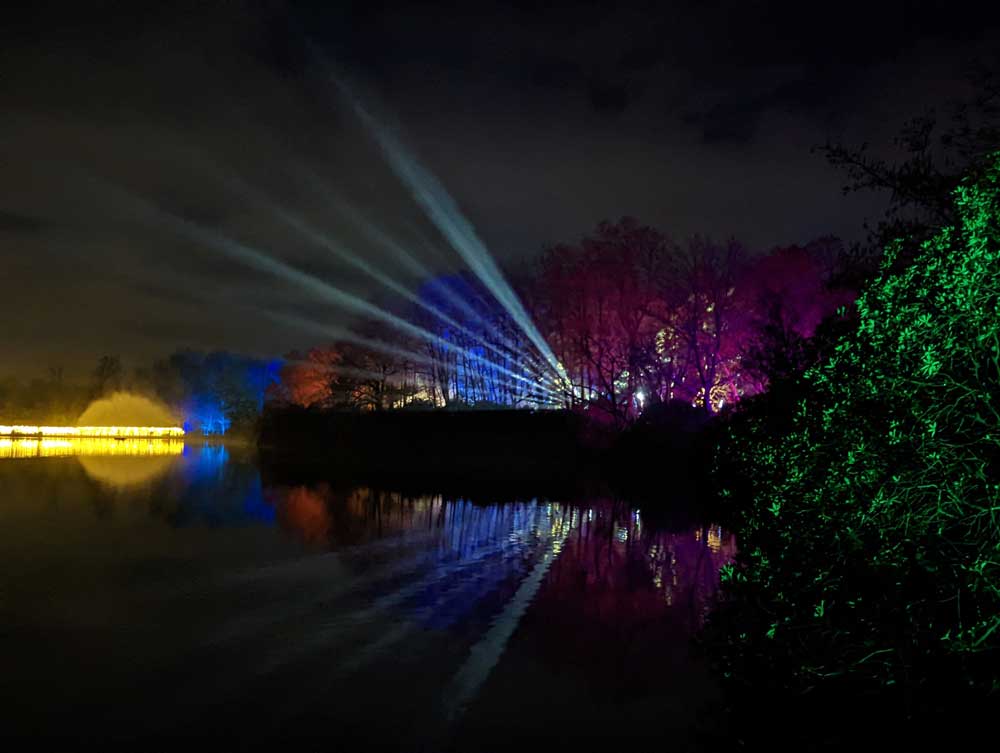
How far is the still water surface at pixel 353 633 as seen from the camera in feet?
21.5

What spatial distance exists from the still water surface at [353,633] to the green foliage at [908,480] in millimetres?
1512

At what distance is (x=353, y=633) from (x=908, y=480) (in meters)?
6.36

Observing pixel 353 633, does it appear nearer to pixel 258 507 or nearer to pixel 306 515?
pixel 306 515

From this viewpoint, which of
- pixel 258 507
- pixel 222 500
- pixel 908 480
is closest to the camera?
pixel 908 480

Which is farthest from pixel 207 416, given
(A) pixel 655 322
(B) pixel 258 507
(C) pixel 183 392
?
(B) pixel 258 507

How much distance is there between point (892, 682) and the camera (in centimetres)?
631

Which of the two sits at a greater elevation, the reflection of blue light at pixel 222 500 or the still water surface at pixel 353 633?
the reflection of blue light at pixel 222 500

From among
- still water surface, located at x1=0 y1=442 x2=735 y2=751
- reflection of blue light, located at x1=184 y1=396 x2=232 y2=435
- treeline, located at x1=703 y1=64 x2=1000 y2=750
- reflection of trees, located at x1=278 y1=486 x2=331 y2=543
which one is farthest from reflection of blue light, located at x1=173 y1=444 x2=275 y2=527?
reflection of blue light, located at x1=184 y1=396 x2=232 y2=435

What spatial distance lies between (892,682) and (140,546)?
45.1 feet

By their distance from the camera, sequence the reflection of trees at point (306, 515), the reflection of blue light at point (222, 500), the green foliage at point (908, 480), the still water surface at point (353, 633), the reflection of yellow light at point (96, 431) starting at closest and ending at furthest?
the green foliage at point (908, 480)
the still water surface at point (353, 633)
the reflection of trees at point (306, 515)
the reflection of blue light at point (222, 500)
the reflection of yellow light at point (96, 431)

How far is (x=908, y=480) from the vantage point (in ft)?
19.5

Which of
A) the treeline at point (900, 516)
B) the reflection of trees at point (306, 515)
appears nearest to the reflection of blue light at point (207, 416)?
the reflection of trees at point (306, 515)

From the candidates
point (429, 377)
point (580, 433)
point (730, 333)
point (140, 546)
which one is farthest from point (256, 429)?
point (140, 546)

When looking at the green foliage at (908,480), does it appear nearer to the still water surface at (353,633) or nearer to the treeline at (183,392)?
the still water surface at (353,633)
